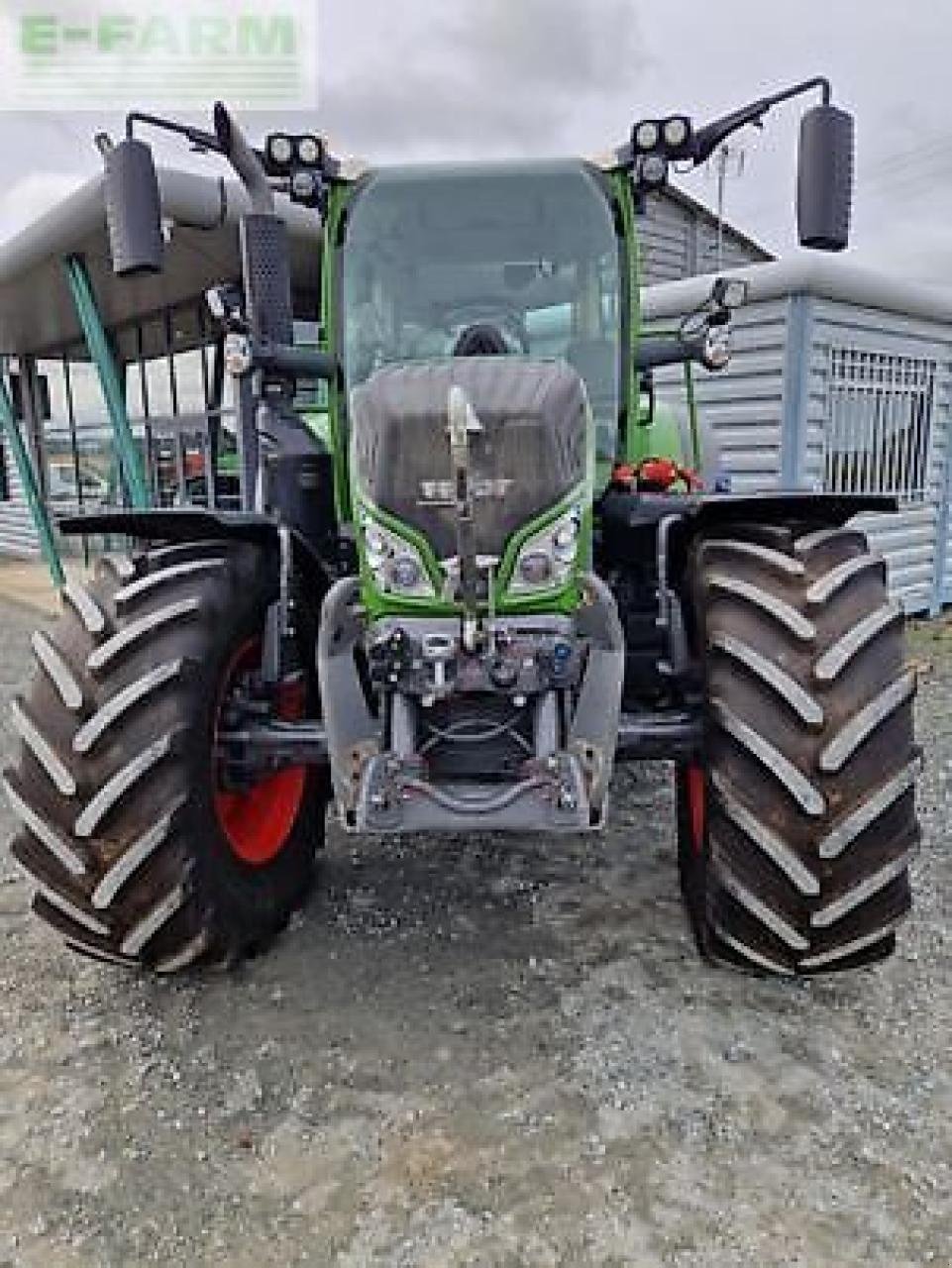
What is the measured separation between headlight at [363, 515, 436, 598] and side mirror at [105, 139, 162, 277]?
1116 millimetres

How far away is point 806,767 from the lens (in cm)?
232

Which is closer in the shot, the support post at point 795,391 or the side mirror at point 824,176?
the side mirror at point 824,176

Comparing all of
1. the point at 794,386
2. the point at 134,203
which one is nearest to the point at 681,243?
the point at 794,386

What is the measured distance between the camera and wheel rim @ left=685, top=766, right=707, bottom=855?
2812 mm

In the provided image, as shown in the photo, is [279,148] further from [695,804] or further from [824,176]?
[695,804]

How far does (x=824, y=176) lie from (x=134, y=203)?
6.48ft

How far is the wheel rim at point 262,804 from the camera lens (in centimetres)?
291

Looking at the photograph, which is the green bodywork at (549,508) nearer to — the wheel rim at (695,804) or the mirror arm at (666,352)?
the mirror arm at (666,352)

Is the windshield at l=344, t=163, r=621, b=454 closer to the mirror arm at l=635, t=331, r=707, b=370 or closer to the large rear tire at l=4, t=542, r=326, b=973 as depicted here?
the mirror arm at l=635, t=331, r=707, b=370

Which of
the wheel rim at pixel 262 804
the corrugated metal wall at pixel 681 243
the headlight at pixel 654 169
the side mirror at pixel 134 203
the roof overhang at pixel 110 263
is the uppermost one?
the corrugated metal wall at pixel 681 243

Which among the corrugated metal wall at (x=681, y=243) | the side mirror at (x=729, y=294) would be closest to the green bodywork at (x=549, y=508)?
the side mirror at (x=729, y=294)

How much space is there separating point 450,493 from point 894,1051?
170 centimetres

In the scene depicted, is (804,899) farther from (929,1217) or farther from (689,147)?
(689,147)

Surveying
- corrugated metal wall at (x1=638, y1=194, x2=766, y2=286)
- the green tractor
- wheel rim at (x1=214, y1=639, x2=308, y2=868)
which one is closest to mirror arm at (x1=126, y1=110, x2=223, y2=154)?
the green tractor
